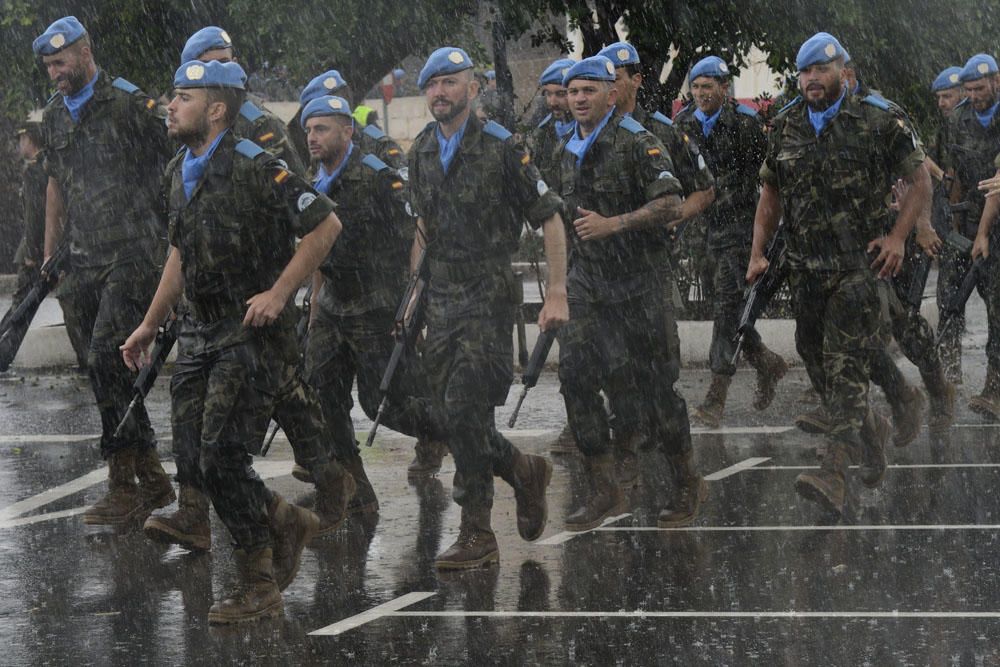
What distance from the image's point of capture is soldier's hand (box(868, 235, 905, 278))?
8414mm

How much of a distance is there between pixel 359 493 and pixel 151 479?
3.40 feet

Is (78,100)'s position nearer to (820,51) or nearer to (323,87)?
(323,87)

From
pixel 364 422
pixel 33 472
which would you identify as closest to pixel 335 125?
pixel 33 472

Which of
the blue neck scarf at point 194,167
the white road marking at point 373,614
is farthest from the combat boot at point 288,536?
the blue neck scarf at point 194,167

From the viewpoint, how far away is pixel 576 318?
870cm

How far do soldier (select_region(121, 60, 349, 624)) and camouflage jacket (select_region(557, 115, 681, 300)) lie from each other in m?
2.07

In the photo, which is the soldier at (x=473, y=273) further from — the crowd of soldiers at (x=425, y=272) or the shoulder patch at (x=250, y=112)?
the shoulder patch at (x=250, y=112)

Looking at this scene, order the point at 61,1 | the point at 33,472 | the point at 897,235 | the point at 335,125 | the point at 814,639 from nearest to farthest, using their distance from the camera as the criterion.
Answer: the point at 814,639 → the point at 897,235 → the point at 335,125 → the point at 33,472 → the point at 61,1

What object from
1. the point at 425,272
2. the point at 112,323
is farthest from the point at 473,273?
the point at 112,323

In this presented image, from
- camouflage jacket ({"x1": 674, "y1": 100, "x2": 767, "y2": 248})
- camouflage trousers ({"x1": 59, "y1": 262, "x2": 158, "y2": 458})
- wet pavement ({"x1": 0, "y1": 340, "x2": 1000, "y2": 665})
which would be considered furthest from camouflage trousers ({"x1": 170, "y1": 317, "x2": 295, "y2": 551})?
camouflage jacket ({"x1": 674, "y1": 100, "x2": 767, "y2": 248})

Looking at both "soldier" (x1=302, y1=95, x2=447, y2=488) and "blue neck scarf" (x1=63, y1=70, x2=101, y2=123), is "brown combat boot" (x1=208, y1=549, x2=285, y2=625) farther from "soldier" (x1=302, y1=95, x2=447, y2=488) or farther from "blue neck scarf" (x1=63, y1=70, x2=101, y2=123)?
"blue neck scarf" (x1=63, y1=70, x2=101, y2=123)

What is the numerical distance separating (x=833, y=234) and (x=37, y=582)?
385 centimetres

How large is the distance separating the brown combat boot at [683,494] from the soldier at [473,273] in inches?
34.6

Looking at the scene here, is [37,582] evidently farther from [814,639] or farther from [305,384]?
[814,639]
